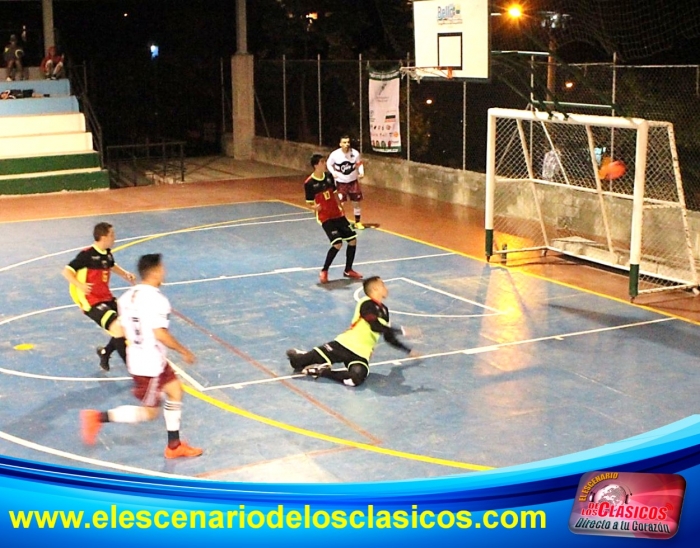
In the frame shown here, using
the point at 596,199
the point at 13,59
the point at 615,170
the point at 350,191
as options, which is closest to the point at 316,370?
the point at 615,170

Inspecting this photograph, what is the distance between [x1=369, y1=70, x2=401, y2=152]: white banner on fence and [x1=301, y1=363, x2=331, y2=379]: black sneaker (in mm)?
14336

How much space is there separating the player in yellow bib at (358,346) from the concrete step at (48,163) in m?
16.6

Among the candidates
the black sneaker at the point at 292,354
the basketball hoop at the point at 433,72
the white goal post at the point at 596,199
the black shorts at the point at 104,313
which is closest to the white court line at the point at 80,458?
the black shorts at the point at 104,313

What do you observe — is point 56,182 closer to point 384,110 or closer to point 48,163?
point 48,163

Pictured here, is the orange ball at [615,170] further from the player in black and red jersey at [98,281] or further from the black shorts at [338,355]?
the player in black and red jersey at [98,281]

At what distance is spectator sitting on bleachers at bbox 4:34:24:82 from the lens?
29797 mm

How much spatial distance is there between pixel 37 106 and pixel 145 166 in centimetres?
346

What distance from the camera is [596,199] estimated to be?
1883 centimetres

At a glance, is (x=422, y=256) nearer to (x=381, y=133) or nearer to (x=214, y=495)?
(x=381, y=133)

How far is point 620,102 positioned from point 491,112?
4.14 metres

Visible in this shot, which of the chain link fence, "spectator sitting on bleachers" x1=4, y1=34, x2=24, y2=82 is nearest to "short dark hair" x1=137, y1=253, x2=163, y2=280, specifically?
the chain link fence

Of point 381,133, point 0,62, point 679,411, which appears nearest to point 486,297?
point 679,411

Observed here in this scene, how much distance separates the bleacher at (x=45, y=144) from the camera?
25406 millimetres

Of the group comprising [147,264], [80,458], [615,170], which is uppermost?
[615,170]
